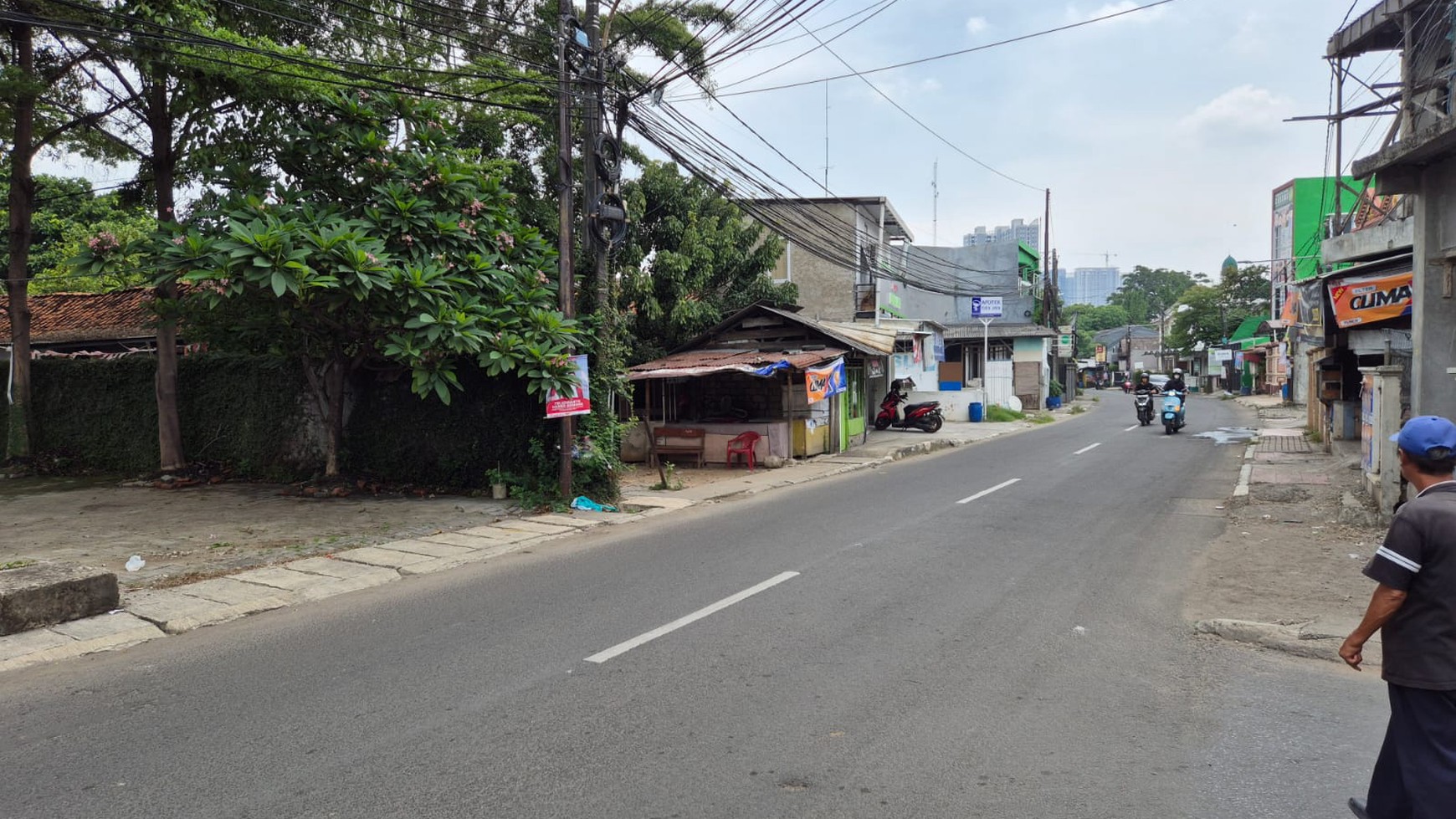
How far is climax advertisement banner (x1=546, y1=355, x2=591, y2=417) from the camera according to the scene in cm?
1184

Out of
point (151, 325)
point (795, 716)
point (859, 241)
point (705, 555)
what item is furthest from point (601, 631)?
point (859, 241)

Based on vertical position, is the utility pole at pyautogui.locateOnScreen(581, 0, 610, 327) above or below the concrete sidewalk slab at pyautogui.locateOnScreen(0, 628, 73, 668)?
above

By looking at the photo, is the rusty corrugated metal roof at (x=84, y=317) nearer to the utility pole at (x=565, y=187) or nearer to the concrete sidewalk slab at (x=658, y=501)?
the utility pole at (x=565, y=187)

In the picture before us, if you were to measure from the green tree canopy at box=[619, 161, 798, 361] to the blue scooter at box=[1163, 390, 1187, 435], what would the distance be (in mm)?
11802

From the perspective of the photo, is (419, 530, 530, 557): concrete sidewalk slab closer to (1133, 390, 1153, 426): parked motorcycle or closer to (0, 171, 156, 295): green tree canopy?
(0, 171, 156, 295): green tree canopy

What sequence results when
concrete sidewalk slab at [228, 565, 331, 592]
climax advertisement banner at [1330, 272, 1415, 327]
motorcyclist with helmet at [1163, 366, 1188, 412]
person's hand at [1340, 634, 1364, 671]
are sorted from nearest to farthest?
person's hand at [1340, 634, 1364, 671], concrete sidewalk slab at [228, 565, 331, 592], climax advertisement banner at [1330, 272, 1415, 327], motorcyclist with helmet at [1163, 366, 1188, 412]

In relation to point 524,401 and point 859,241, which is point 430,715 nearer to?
point 524,401

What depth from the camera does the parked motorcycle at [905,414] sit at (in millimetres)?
25719

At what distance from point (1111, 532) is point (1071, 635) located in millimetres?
4362

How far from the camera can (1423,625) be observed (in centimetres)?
295

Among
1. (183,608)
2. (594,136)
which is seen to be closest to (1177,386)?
(594,136)


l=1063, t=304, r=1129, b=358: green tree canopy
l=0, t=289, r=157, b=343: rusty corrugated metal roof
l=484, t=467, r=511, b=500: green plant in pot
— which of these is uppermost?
l=1063, t=304, r=1129, b=358: green tree canopy

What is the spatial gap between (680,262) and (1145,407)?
17042 mm

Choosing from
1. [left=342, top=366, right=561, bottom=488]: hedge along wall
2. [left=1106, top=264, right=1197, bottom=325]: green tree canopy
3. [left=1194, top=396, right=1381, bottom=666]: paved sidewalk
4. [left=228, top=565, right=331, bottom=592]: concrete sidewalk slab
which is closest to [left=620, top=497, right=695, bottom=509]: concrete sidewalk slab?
[left=342, top=366, right=561, bottom=488]: hedge along wall
